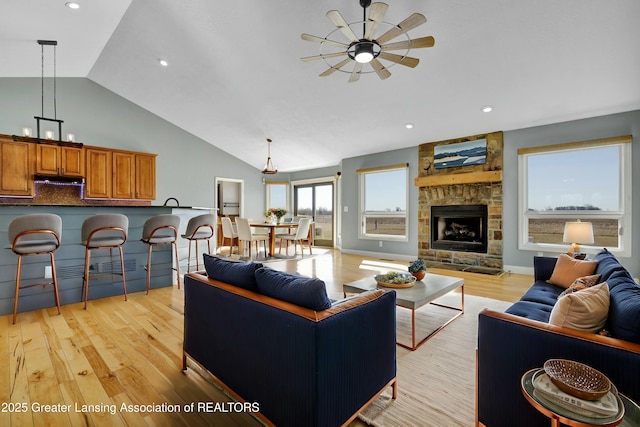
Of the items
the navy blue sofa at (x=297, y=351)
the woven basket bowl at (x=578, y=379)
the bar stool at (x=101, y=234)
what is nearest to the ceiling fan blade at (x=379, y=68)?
the navy blue sofa at (x=297, y=351)

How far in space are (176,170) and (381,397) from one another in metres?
7.32

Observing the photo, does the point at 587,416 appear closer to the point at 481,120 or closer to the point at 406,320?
the point at 406,320

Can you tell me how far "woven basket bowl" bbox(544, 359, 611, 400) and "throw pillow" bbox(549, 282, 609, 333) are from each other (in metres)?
0.31

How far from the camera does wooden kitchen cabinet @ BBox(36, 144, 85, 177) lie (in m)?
5.37

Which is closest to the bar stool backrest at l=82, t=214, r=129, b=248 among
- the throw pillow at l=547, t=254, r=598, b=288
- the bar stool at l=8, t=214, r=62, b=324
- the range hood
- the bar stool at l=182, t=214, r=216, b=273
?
the bar stool at l=8, t=214, r=62, b=324

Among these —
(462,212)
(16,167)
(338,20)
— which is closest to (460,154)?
(462,212)

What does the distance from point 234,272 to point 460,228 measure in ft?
17.5

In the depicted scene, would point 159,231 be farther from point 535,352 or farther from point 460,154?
point 460,154

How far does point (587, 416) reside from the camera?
87 cm

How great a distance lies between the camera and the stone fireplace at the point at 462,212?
5316mm

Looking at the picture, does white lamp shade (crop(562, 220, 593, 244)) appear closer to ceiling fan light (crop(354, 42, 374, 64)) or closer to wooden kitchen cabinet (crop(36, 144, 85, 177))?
ceiling fan light (crop(354, 42, 374, 64))

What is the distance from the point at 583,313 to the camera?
1.26 metres

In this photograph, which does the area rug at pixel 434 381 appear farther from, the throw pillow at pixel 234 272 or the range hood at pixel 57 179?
the range hood at pixel 57 179

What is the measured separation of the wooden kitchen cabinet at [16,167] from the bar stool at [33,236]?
3.24m
